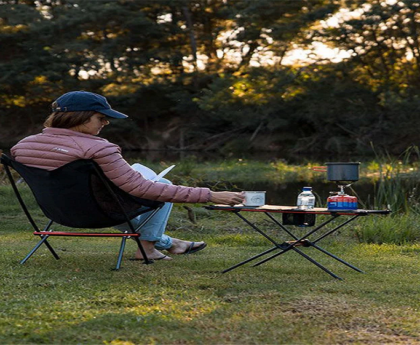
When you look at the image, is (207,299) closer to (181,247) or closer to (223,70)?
(181,247)

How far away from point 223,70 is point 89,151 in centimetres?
2412

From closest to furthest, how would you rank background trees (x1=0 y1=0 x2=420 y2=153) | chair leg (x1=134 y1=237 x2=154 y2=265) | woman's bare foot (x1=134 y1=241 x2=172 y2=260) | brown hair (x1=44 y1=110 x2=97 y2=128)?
brown hair (x1=44 y1=110 x2=97 y2=128), chair leg (x1=134 y1=237 x2=154 y2=265), woman's bare foot (x1=134 y1=241 x2=172 y2=260), background trees (x1=0 y1=0 x2=420 y2=153)

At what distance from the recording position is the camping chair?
4.16 metres

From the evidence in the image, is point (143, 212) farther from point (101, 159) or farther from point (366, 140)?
point (366, 140)

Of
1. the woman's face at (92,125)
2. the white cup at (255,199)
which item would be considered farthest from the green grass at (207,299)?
the woman's face at (92,125)

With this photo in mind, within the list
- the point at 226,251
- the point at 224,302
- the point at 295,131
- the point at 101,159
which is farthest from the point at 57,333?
the point at 295,131

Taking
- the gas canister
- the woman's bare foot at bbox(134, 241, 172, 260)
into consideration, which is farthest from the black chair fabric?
the gas canister

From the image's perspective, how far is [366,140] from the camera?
25.6 m

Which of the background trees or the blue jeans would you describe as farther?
the background trees

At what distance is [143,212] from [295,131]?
24502mm

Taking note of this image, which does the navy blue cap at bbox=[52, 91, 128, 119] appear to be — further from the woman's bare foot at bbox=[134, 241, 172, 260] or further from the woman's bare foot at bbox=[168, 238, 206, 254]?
the woman's bare foot at bbox=[168, 238, 206, 254]

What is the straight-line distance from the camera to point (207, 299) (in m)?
3.65

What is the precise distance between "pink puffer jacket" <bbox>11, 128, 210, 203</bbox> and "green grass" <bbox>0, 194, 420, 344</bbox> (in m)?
0.45

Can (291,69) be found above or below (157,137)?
above
